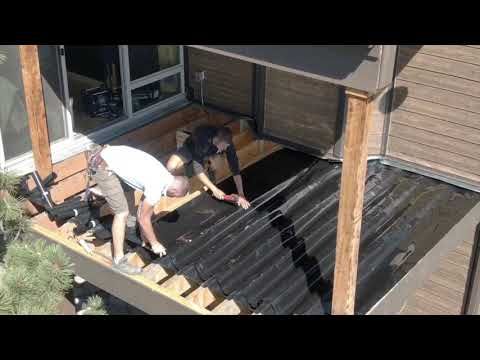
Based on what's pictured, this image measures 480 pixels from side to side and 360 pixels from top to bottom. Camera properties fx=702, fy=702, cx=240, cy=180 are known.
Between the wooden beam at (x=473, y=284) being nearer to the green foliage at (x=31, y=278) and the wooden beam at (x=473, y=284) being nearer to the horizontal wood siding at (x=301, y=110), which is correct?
the horizontal wood siding at (x=301, y=110)

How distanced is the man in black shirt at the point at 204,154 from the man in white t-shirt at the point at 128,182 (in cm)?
85

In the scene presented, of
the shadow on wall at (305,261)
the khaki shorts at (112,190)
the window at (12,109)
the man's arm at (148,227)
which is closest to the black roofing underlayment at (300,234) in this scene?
the shadow on wall at (305,261)

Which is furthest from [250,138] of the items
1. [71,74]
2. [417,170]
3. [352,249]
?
[352,249]

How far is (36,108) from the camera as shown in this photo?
7387mm

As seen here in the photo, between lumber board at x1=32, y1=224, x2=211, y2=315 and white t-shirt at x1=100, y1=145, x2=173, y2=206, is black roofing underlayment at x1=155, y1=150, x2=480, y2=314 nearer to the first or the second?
lumber board at x1=32, y1=224, x2=211, y2=315

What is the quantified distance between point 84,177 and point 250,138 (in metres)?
2.30

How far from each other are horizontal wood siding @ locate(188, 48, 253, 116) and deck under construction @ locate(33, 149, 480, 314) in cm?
145

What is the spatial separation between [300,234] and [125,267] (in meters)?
1.82

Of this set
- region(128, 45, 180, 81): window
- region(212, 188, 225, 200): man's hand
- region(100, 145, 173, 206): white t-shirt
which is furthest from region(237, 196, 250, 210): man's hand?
region(128, 45, 180, 81): window

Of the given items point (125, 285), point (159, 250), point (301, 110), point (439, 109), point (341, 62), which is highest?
point (341, 62)

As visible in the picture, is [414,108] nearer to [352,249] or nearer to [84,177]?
[352,249]

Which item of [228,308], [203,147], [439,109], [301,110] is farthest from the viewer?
[301,110]

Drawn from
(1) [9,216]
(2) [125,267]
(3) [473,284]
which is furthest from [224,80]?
(1) [9,216]

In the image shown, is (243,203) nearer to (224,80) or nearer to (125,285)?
(125,285)
